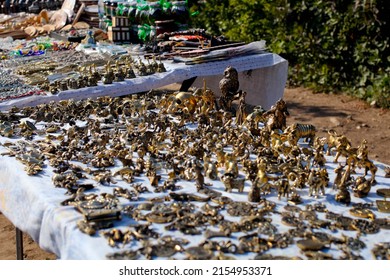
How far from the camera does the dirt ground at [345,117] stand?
5.90 metres

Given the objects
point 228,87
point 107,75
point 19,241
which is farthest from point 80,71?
point 19,241

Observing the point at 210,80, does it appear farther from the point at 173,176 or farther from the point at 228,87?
the point at 173,176

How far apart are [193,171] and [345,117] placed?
4428 millimetres

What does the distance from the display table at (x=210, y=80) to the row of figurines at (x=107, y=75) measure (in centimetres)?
5

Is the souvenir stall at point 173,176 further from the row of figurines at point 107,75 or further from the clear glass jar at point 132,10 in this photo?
the clear glass jar at point 132,10

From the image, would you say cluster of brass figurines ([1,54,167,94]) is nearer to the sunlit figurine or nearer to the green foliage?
the sunlit figurine

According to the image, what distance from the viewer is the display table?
4.11m

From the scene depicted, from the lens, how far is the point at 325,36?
7.32 metres

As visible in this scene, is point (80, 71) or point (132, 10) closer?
point (80, 71)

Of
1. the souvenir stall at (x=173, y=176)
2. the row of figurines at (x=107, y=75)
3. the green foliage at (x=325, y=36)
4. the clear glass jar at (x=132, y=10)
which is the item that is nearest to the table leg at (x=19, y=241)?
the souvenir stall at (x=173, y=176)

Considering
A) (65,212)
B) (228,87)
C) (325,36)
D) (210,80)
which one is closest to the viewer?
(65,212)

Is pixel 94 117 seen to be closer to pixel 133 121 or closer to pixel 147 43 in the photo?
pixel 133 121

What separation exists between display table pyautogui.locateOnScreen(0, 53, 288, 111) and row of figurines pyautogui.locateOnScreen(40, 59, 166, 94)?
0.05 m

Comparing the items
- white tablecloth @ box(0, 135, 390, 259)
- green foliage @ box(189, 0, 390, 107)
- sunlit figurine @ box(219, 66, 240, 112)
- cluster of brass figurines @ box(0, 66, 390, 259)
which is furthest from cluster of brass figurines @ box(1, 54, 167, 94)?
green foliage @ box(189, 0, 390, 107)
